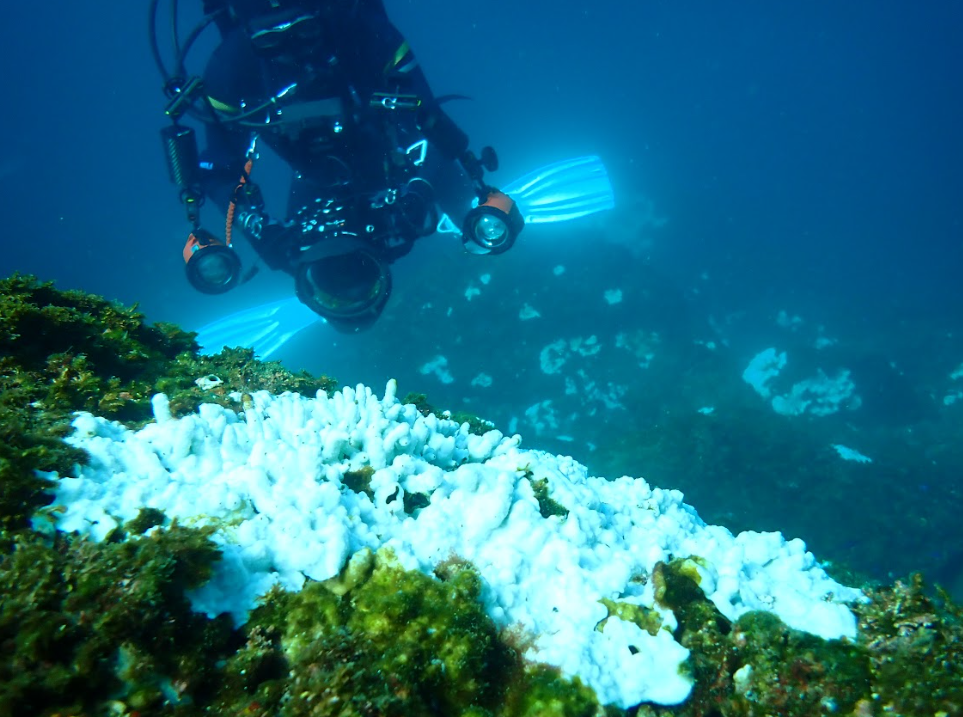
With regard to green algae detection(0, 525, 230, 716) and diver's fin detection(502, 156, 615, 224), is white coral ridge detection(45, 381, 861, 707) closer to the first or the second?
green algae detection(0, 525, 230, 716)

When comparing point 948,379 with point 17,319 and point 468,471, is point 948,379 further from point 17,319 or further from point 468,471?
point 17,319

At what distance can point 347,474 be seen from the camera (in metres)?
2.49

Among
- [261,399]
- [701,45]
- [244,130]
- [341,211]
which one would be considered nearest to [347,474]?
[261,399]

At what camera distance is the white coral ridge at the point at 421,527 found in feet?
6.17

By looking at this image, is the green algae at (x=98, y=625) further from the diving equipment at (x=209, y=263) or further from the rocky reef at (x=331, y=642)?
the diving equipment at (x=209, y=263)

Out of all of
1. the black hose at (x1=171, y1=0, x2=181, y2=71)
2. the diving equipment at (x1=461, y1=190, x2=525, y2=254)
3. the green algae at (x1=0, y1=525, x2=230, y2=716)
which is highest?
the black hose at (x1=171, y1=0, x2=181, y2=71)

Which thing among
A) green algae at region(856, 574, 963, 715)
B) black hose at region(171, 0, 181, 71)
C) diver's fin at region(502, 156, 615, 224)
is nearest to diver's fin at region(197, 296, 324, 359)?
diver's fin at region(502, 156, 615, 224)

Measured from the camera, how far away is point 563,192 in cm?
1585

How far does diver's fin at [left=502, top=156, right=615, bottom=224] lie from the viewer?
1521cm

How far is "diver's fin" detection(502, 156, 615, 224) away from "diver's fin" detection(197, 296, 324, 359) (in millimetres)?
8333

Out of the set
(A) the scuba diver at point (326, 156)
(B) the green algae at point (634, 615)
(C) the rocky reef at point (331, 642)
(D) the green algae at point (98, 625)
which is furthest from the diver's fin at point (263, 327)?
(B) the green algae at point (634, 615)

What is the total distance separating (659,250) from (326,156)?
1678 cm

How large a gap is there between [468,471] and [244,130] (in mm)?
6349

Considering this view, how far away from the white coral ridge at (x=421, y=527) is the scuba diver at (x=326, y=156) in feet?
9.70
